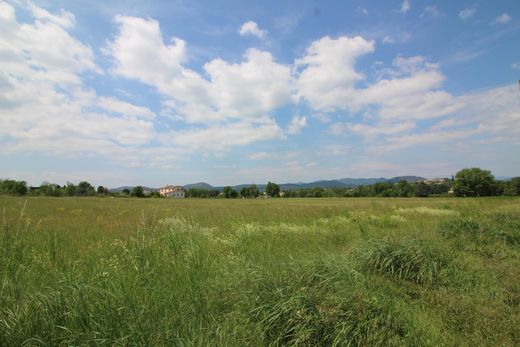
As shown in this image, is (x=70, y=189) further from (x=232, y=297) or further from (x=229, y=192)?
(x=232, y=297)

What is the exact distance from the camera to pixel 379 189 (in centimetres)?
12075

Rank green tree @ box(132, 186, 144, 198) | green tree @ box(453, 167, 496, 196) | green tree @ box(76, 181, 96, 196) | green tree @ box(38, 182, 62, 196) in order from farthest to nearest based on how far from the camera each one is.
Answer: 1. green tree @ box(132, 186, 144, 198)
2. green tree @ box(76, 181, 96, 196)
3. green tree @ box(38, 182, 62, 196)
4. green tree @ box(453, 167, 496, 196)

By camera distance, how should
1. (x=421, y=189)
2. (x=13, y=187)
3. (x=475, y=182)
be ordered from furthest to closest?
(x=421, y=189) → (x=13, y=187) → (x=475, y=182)

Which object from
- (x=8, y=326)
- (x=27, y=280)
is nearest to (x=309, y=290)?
(x=8, y=326)

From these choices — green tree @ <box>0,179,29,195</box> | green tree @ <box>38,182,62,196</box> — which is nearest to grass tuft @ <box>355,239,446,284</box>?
green tree @ <box>38,182,62,196</box>

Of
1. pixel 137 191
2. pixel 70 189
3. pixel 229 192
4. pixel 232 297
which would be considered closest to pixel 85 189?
pixel 70 189

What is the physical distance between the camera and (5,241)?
4664 mm

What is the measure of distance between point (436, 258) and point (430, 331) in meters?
→ 3.16

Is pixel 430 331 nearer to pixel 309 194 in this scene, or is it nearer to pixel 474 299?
pixel 474 299

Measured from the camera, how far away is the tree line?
8619cm

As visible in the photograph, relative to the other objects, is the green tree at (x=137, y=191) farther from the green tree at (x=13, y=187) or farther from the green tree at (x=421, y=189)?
the green tree at (x=421, y=189)

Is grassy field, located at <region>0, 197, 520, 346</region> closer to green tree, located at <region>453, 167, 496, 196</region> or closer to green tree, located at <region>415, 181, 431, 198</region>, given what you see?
green tree, located at <region>453, 167, 496, 196</region>

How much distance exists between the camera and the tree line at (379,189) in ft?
283

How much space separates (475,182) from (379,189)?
3805cm
